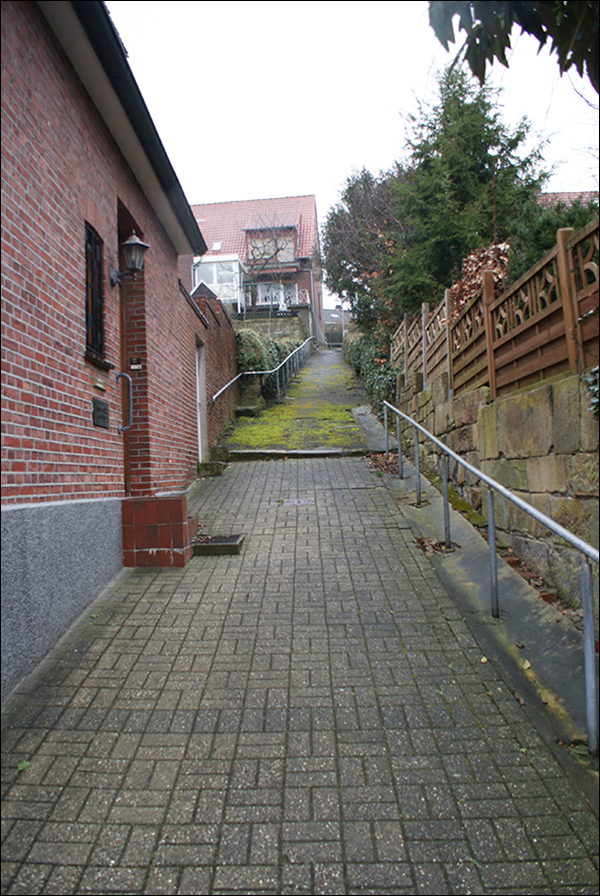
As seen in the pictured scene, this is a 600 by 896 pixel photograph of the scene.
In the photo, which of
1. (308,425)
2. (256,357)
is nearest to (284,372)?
(256,357)

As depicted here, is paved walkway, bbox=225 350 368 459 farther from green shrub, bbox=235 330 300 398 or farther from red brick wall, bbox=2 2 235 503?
red brick wall, bbox=2 2 235 503

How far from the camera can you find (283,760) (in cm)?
248

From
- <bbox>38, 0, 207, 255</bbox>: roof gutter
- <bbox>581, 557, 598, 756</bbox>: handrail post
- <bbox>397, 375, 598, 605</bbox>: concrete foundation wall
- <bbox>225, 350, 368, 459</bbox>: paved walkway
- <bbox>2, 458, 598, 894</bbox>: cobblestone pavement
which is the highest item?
<bbox>38, 0, 207, 255</bbox>: roof gutter

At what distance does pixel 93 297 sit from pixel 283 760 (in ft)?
12.9

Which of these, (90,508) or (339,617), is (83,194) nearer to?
(90,508)

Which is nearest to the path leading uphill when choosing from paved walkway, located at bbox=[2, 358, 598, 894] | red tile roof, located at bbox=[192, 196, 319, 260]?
paved walkway, located at bbox=[2, 358, 598, 894]

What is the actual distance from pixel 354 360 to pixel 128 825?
17.4 m

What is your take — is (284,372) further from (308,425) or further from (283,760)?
(283,760)

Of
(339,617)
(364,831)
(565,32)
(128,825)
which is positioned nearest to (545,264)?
(565,32)

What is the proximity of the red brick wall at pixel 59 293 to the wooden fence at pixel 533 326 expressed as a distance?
3518 mm

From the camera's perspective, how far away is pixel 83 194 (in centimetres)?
431

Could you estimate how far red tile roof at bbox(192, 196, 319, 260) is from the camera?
29688mm

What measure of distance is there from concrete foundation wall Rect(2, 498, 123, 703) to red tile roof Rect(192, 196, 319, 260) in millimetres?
26873

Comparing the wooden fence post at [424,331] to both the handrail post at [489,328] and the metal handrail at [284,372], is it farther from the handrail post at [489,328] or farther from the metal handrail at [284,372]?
the metal handrail at [284,372]
